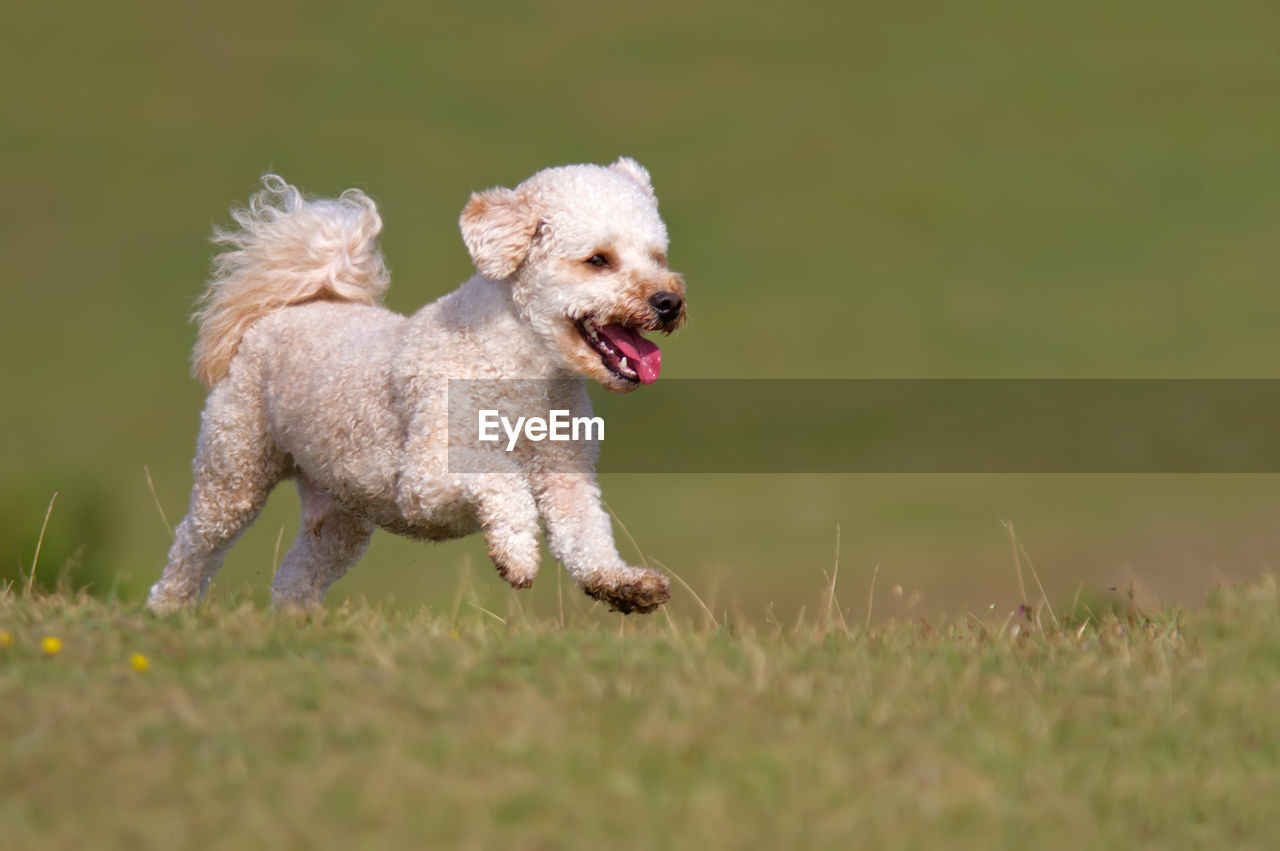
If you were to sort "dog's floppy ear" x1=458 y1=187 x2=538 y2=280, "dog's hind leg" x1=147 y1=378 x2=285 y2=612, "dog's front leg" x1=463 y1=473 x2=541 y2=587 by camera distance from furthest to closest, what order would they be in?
"dog's hind leg" x1=147 y1=378 x2=285 y2=612
"dog's floppy ear" x1=458 y1=187 x2=538 y2=280
"dog's front leg" x1=463 y1=473 x2=541 y2=587

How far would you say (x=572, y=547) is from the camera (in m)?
6.36

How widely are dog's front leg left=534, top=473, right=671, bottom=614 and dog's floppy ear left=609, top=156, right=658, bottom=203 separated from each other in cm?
137

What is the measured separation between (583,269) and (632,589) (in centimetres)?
136

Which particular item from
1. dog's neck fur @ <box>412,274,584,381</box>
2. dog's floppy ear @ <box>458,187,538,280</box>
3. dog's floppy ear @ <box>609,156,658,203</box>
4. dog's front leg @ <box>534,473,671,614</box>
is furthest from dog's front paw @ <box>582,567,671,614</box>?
dog's floppy ear @ <box>609,156,658,203</box>

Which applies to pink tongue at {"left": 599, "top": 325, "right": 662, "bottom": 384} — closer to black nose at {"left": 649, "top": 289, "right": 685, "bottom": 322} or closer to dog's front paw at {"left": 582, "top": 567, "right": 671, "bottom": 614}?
black nose at {"left": 649, "top": 289, "right": 685, "bottom": 322}

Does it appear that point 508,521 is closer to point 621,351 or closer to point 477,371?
point 477,371

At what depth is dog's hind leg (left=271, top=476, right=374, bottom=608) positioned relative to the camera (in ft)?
26.9

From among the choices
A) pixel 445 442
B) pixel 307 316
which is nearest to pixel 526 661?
pixel 445 442

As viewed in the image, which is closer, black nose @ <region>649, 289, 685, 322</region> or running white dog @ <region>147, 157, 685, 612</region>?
black nose @ <region>649, 289, 685, 322</region>

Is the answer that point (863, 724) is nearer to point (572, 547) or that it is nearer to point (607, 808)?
point (607, 808)

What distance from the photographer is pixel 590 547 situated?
6.30 metres
